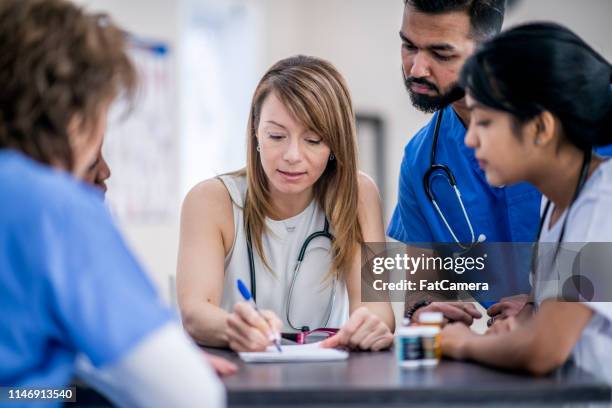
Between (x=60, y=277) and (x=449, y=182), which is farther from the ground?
(x=449, y=182)

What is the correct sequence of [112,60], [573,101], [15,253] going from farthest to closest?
[573,101] < [112,60] < [15,253]

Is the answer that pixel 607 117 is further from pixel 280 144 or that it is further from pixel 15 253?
pixel 15 253

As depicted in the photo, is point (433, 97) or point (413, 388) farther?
point (433, 97)

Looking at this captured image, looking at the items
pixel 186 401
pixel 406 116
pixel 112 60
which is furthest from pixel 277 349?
pixel 406 116

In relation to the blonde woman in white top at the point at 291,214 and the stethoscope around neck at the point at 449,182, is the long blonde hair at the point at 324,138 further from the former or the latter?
the stethoscope around neck at the point at 449,182

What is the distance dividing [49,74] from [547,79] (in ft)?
2.64

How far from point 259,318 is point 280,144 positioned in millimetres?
503

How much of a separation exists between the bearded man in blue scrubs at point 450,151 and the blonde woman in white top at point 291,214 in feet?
0.66

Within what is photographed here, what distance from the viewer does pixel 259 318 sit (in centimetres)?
139

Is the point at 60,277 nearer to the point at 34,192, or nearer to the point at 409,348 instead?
the point at 34,192

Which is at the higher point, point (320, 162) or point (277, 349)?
point (320, 162)

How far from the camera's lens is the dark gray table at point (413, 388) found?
1.04 metres

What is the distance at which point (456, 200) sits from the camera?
1.96 metres

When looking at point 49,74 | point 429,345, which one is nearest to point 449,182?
point 429,345
